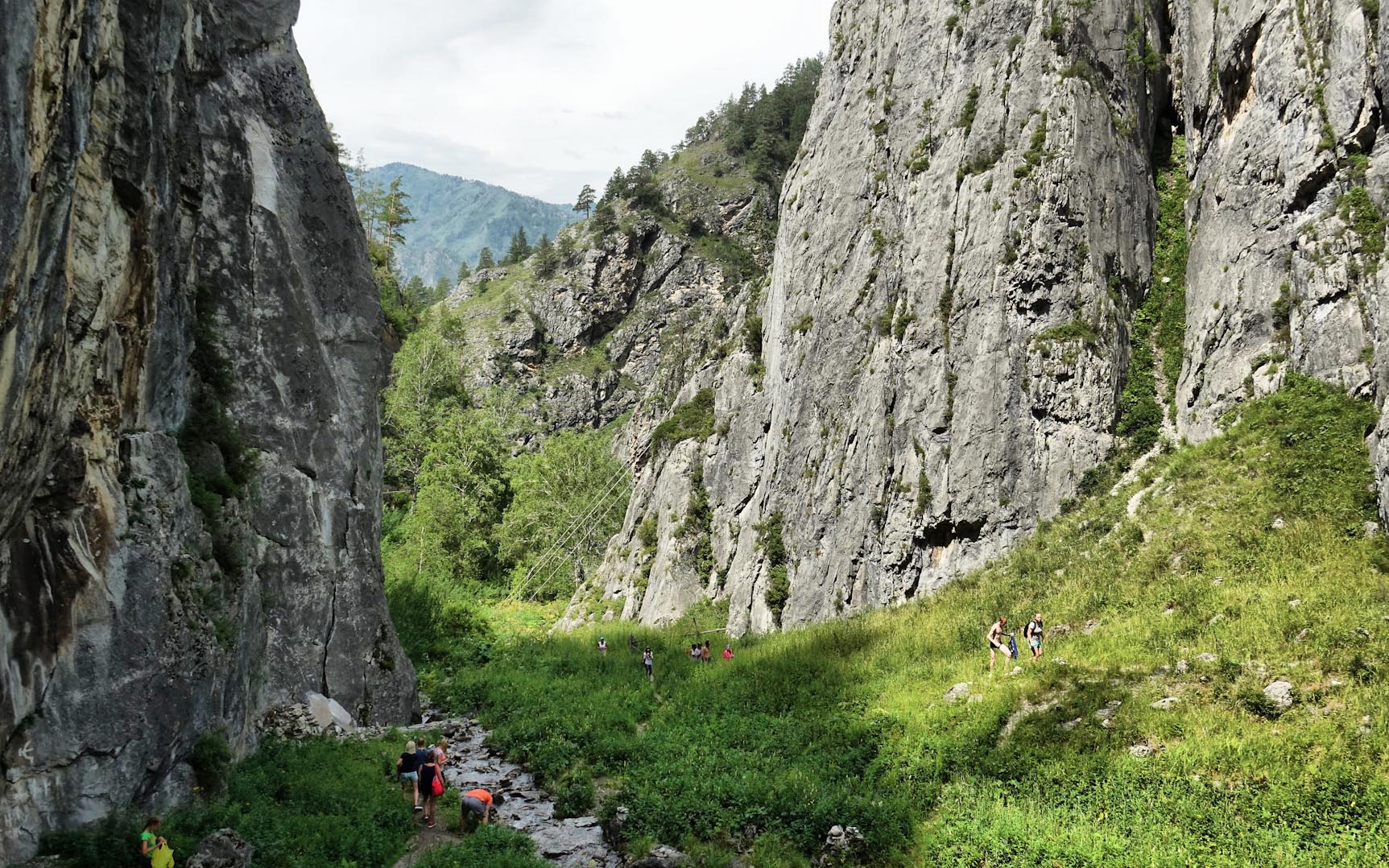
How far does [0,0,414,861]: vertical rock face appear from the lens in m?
9.23

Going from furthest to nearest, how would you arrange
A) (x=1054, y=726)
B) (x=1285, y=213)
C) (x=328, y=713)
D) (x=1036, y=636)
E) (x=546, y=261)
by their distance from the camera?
1. (x=546, y=261)
2. (x=1285, y=213)
3. (x=328, y=713)
4. (x=1036, y=636)
5. (x=1054, y=726)

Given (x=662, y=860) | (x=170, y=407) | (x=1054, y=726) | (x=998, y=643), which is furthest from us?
(x=998, y=643)

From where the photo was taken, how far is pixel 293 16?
25.6m

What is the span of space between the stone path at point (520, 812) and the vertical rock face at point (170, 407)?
138 inches

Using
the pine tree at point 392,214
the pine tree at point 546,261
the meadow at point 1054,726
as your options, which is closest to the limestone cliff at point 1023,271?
the meadow at point 1054,726

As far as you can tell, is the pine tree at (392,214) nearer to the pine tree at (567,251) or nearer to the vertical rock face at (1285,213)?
the pine tree at (567,251)

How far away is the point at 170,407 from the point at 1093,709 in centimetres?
2099

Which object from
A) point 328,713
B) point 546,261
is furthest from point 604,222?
point 328,713

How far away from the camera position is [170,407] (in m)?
16.9

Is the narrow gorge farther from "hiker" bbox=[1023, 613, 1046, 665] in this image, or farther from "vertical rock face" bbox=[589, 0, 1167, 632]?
"hiker" bbox=[1023, 613, 1046, 665]

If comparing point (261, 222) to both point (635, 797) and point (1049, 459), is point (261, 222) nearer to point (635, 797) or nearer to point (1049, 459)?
point (635, 797)

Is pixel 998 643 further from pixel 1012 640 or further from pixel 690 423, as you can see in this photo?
pixel 690 423

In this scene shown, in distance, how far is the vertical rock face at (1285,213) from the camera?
74.8 ft

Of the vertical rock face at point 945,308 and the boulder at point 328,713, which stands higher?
the vertical rock face at point 945,308
